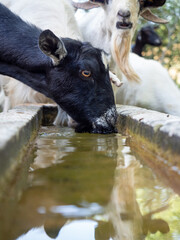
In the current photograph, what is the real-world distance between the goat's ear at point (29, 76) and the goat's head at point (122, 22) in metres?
1.49

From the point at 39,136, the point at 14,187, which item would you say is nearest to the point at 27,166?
the point at 14,187

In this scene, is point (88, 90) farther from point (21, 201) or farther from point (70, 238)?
point (70, 238)

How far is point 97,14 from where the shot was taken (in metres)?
6.31

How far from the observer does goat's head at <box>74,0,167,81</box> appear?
16.7ft

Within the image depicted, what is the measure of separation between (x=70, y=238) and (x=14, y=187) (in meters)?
0.54

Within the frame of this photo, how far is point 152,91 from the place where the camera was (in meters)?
7.08

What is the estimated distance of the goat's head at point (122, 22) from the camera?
5078mm

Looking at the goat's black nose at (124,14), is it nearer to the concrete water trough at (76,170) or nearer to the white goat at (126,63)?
the white goat at (126,63)

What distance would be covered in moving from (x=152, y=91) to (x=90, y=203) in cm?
572

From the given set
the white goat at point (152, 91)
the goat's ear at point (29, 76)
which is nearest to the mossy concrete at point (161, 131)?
the goat's ear at point (29, 76)

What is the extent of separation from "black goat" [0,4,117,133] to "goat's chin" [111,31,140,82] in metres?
0.98

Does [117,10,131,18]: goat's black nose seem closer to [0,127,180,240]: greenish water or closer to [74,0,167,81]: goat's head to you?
[74,0,167,81]: goat's head

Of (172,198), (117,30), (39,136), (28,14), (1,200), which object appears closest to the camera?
(1,200)

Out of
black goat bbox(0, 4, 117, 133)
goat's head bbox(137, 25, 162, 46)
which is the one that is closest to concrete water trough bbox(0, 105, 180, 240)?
black goat bbox(0, 4, 117, 133)
